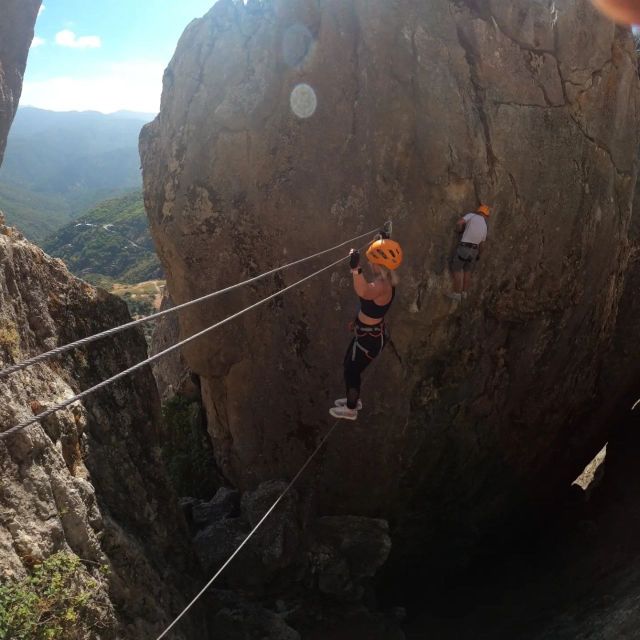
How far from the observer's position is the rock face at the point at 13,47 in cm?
1800

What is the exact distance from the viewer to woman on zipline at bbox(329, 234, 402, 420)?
657 centimetres

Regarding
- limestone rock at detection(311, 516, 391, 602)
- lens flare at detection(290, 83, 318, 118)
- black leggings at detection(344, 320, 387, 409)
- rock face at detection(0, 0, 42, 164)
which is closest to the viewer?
black leggings at detection(344, 320, 387, 409)

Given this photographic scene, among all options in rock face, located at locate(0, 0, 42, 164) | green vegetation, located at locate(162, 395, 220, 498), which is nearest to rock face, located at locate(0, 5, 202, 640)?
green vegetation, located at locate(162, 395, 220, 498)

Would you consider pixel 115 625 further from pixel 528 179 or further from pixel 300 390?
pixel 528 179

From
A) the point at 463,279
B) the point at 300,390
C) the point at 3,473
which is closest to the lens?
the point at 3,473

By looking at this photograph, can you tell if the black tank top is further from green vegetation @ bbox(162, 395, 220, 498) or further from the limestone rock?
green vegetation @ bbox(162, 395, 220, 498)

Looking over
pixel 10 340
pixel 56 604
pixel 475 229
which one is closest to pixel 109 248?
pixel 475 229

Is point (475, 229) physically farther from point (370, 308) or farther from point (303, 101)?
point (303, 101)

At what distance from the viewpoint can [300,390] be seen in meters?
9.24

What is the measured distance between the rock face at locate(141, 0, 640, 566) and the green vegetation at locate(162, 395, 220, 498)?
0.76 metres

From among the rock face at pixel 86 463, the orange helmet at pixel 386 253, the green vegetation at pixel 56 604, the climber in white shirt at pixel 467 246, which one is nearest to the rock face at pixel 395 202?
the climber in white shirt at pixel 467 246

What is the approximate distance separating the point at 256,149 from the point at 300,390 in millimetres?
3886

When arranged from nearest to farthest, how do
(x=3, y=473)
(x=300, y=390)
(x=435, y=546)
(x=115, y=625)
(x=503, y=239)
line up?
(x=3, y=473)
(x=115, y=625)
(x=503, y=239)
(x=300, y=390)
(x=435, y=546)

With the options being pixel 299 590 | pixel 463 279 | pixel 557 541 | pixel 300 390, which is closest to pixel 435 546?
pixel 557 541
